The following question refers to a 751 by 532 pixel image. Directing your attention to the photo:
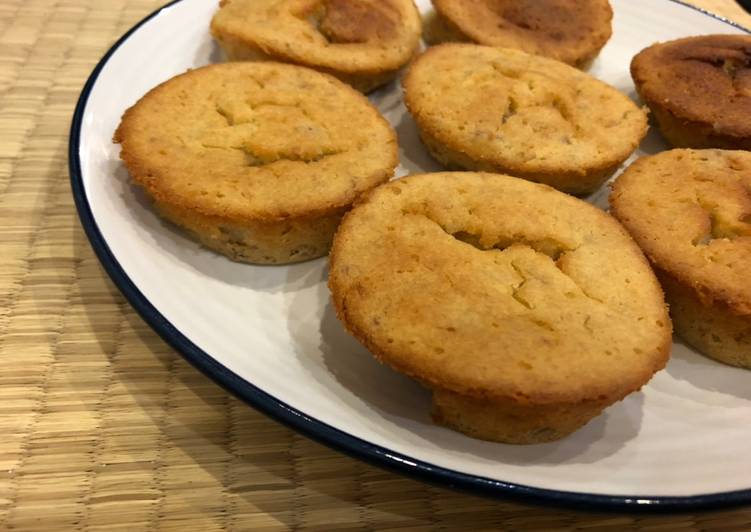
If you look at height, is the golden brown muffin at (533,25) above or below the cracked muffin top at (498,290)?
above

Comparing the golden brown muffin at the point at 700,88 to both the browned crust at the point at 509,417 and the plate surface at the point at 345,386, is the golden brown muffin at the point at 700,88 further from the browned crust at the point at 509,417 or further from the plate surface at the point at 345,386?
the browned crust at the point at 509,417

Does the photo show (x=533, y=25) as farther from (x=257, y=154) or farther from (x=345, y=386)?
(x=345, y=386)

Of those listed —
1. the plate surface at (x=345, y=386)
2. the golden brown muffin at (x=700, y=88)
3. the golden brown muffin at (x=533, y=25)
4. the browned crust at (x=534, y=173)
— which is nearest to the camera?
the plate surface at (x=345, y=386)

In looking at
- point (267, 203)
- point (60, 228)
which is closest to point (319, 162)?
point (267, 203)

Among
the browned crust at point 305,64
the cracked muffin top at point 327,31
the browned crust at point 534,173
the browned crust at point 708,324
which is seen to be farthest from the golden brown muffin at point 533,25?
the browned crust at point 708,324

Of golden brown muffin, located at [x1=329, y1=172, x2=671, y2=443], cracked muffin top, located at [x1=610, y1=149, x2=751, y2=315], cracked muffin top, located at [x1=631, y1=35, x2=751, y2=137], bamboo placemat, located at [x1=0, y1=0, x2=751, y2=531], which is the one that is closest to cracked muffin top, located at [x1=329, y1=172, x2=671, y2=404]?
golden brown muffin, located at [x1=329, y1=172, x2=671, y2=443]

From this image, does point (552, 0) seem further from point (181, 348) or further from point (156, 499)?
point (156, 499)

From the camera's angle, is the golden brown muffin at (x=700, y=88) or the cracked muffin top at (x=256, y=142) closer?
the cracked muffin top at (x=256, y=142)

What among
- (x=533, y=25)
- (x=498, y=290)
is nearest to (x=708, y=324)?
(x=498, y=290)
